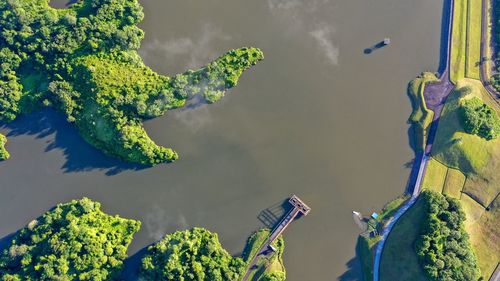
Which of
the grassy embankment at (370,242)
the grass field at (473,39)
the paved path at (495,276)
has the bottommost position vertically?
the paved path at (495,276)

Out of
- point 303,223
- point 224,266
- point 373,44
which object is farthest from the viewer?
point 373,44

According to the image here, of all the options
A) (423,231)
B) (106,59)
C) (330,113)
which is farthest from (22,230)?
(423,231)

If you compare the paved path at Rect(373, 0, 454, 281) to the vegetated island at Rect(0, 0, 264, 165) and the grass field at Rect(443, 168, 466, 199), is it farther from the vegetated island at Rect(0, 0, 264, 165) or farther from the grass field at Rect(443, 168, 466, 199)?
the vegetated island at Rect(0, 0, 264, 165)

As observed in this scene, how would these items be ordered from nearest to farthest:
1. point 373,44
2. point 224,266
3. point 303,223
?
1. point 224,266
2. point 303,223
3. point 373,44

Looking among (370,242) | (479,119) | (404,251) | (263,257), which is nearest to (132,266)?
(263,257)

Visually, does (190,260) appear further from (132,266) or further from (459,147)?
(459,147)

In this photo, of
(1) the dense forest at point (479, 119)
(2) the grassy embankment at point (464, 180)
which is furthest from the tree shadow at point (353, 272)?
(1) the dense forest at point (479, 119)

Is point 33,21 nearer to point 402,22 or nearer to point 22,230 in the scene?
point 22,230

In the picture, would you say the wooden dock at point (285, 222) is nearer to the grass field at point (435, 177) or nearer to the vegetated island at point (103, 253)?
the vegetated island at point (103, 253)
